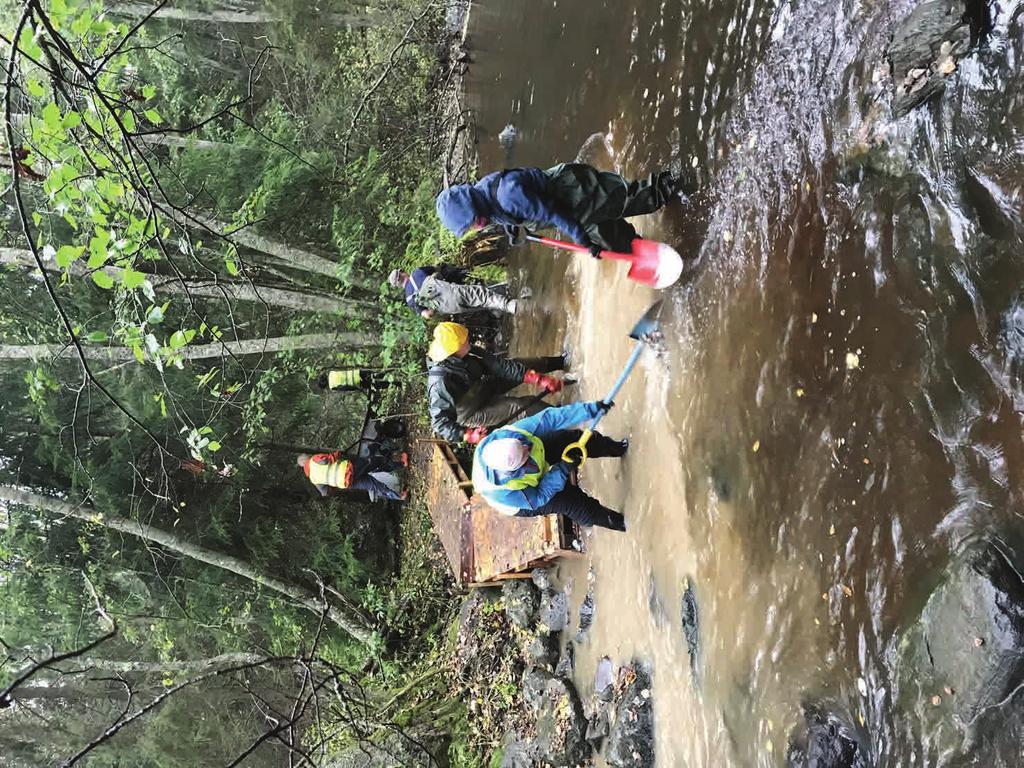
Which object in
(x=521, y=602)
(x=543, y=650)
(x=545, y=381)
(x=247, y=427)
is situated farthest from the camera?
Result: (x=247, y=427)

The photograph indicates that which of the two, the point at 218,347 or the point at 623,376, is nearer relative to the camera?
the point at 623,376

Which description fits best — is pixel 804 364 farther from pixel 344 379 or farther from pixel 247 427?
pixel 247 427

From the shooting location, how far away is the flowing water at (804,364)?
379 cm

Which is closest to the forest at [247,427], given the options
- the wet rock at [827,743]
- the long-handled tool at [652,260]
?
the long-handled tool at [652,260]

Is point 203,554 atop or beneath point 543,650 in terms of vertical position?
beneath

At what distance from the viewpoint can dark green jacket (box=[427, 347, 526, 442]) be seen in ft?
26.1

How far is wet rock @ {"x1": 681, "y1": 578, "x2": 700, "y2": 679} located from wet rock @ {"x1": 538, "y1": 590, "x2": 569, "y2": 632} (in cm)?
295

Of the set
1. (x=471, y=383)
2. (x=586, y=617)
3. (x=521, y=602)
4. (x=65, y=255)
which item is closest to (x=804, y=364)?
(x=471, y=383)

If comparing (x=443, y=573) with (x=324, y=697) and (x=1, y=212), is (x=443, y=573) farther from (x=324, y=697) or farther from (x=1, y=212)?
(x=1, y=212)

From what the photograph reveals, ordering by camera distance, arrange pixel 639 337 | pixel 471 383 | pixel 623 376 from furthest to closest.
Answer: pixel 471 383, pixel 639 337, pixel 623 376

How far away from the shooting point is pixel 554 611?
930 cm

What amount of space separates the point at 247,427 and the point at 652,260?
9.11m

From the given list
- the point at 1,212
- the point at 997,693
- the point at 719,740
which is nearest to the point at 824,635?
the point at 997,693

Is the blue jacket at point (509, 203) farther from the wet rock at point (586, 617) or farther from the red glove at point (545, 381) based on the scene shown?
the wet rock at point (586, 617)
